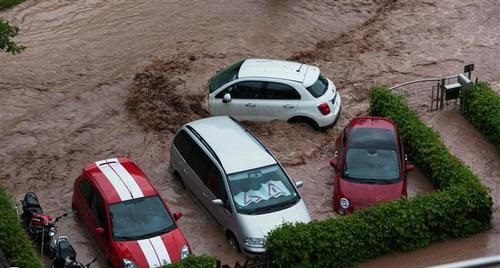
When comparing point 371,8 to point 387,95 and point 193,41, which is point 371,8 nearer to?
point 193,41

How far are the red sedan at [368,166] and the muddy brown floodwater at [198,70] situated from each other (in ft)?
2.42

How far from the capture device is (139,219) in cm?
1599

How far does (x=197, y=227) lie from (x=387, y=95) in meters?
6.25

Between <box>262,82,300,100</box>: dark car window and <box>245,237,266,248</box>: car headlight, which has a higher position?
<box>262,82,300,100</box>: dark car window

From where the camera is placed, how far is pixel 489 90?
21.1 meters

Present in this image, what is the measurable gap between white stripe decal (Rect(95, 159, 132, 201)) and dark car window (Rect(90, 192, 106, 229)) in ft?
1.28

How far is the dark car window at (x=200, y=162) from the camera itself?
1761cm

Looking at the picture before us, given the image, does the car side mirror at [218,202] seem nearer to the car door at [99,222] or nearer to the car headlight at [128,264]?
the car door at [99,222]

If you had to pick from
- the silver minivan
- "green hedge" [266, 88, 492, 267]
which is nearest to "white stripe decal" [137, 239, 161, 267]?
the silver minivan

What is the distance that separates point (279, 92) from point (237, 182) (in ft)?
15.2

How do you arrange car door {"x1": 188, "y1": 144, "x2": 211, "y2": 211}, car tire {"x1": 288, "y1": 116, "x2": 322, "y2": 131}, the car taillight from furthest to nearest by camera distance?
car tire {"x1": 288, "y1": 116, "x2": 322, "y2": 131} < the car taillight < car door {"x1": 188, "y1": 144, "x2": 211, "y2": 211}

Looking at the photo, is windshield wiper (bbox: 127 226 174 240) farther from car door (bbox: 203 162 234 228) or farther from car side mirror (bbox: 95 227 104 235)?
car door (bbox: 203 162 234 228)

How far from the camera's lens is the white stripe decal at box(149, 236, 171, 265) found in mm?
15320

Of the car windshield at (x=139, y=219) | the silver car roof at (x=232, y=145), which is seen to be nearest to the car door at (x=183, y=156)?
the silver car roof at (x=232, y=145)
